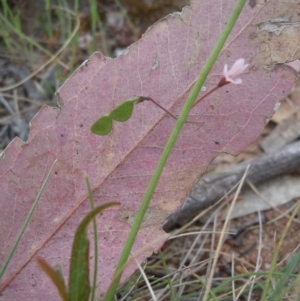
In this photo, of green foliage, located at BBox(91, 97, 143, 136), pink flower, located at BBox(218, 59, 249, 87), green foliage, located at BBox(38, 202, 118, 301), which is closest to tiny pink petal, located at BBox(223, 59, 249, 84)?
pink flower, located at BBox(218, 59, 249, 87)

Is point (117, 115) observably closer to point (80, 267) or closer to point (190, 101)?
point (190, 101)

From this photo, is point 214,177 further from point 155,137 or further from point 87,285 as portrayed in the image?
point 87,285

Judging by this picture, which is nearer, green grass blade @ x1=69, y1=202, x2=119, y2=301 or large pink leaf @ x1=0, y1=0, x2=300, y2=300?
green grass blade @ x1=69, y1=202, x2=119, y2=301

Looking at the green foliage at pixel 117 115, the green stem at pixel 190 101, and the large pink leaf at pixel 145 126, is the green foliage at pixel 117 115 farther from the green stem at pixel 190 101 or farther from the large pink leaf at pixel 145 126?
the large pink leaf at pixel 145 126

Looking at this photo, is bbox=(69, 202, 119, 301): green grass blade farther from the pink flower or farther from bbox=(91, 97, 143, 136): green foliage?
the pink flower

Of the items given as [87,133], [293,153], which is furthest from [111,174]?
[293,153]
